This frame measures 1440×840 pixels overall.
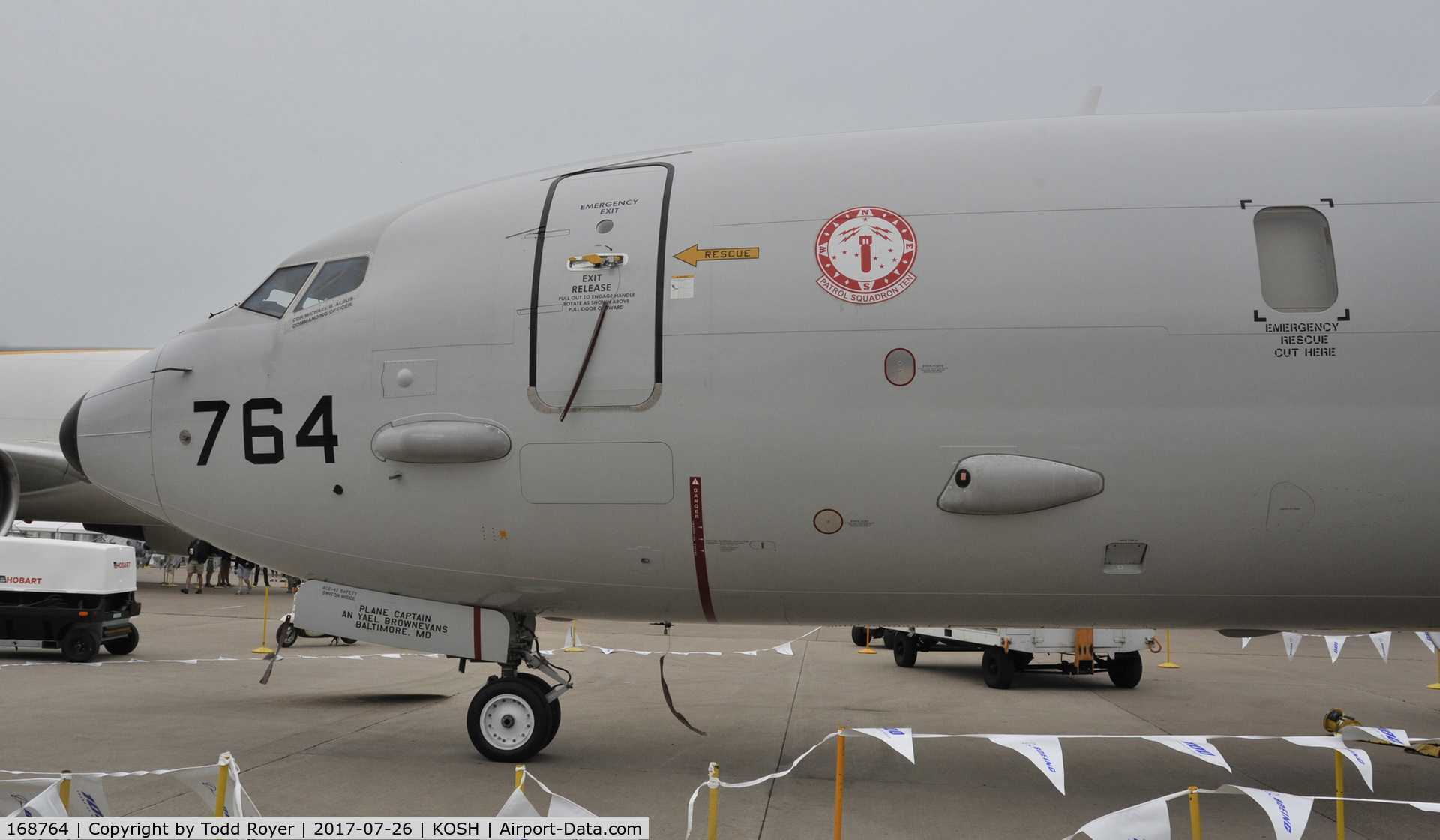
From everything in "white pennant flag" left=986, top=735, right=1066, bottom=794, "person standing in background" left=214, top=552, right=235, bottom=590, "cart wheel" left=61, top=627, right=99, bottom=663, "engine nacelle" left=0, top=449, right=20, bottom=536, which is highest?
"engine nacelle" left=0, top=449, right=20, bottom=536

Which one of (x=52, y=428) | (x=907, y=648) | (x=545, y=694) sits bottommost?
(x=907, y=648)

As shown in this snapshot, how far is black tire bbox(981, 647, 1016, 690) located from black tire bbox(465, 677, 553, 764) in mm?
7700

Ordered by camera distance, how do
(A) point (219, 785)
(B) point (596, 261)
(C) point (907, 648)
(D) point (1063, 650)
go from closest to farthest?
(A) point (219, 785) → (B) point (596, 261) → (D) point (1063, 650) → (C) point (907, 648)

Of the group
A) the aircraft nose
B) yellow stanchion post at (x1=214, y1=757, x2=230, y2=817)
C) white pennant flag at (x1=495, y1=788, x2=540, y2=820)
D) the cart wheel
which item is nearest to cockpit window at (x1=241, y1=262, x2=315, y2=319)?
the aircraft nose

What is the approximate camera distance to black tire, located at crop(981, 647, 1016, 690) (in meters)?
12.9

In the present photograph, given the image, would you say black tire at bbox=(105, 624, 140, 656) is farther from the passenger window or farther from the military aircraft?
the passenger window

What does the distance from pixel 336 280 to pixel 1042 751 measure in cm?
599

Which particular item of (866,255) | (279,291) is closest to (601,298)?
(866,255)

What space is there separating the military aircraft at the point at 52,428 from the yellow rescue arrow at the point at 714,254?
17902mm

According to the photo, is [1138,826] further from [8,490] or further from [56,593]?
[8,490]

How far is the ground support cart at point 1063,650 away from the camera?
12.5m

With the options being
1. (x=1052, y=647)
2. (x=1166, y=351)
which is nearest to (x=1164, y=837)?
(x=1166, y=351)

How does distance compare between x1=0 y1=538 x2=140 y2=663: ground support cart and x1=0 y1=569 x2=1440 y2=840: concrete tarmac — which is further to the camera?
x1=0 y1=538 x2=140 y2=663: ground support cart

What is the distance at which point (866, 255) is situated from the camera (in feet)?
20.8
